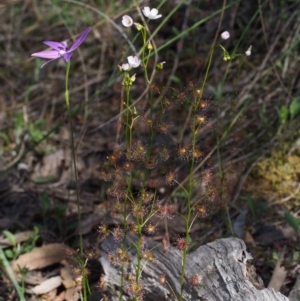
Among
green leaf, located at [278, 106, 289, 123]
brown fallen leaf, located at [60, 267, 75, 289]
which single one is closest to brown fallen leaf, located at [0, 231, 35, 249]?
brown fallen leaf, located at [60, 267, 75, 289]

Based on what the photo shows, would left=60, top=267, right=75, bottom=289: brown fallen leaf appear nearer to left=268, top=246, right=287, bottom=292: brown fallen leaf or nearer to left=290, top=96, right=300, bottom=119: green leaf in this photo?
left=268, top=246, right=287, bottom=292: brown fallen leaf

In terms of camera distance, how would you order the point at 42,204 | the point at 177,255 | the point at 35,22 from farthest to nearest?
the point at 35,22
the point at 42,204
the point at 177,255

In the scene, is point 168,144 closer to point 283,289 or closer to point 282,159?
point 282,159

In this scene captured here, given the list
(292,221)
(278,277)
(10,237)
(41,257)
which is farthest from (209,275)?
(10,237)

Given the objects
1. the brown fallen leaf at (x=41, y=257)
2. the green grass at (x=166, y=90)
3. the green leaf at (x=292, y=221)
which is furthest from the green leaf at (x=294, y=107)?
the brown fallen leaf at (x=41, y=257)

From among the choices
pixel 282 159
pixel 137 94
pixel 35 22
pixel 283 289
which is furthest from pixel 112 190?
pixel 35 22

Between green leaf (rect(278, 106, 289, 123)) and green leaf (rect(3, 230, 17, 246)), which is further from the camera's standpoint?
green leaf (rect(278, 106, 289, 123))
